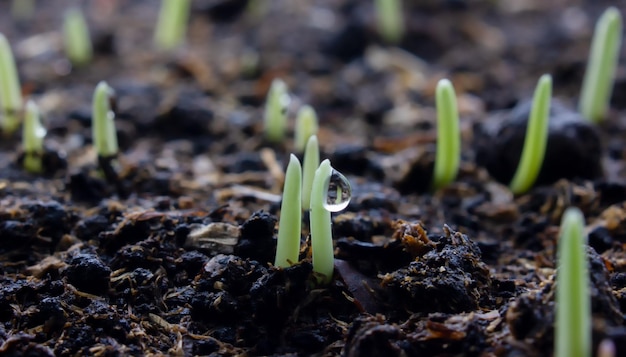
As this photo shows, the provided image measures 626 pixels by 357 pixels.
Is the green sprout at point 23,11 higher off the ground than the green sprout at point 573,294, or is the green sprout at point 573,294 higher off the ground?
the green sprout at point 23,11

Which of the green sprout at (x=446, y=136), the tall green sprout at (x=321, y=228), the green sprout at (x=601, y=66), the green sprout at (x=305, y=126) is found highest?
the green sprout at (x=601, y=66)

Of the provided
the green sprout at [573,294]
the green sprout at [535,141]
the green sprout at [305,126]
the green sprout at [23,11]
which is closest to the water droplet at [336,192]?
the green sprout at [573,294]

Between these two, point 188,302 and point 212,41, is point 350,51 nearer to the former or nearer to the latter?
point 212,41

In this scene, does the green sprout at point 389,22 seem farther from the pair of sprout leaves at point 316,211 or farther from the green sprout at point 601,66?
the pair of sprout leaves at point 316,211

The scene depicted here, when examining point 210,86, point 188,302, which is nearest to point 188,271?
point 188,302

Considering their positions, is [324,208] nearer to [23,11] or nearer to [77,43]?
[77,43]

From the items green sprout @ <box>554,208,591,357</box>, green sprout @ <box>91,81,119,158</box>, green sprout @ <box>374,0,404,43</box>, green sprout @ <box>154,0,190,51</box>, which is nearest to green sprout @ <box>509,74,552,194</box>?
green sprout @ <box>554,208,591,357</box>

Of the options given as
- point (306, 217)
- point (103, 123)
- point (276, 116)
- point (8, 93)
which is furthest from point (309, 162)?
point (8, 93)
